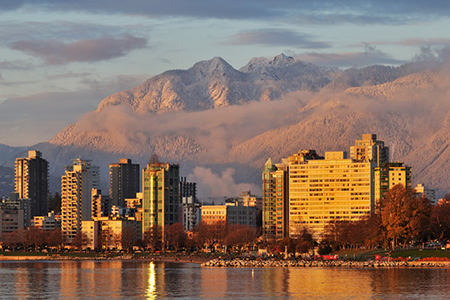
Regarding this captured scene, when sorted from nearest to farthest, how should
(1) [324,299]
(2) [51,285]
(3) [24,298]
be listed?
(1) [324,299], (3) [24,298], (2) [51,285]

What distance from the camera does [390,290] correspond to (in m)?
165

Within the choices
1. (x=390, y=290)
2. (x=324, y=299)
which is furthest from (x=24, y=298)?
(x=390, y=290)

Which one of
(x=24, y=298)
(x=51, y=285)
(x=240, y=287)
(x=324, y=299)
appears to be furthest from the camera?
(x=51, y=285)

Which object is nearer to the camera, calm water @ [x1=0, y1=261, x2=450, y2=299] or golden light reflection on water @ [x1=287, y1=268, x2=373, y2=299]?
golden light reflection on water @ [x1=287, y1=268, x2=373, y2=299]

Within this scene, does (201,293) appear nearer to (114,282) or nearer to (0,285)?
(114,282)

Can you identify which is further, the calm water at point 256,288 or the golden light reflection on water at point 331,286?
the calm water at point 256,288

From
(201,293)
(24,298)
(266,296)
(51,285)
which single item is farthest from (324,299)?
(51,285)

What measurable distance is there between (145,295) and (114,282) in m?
33.0

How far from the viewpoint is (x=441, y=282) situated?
17575cm

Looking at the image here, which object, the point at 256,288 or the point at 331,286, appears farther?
the point at 256,288

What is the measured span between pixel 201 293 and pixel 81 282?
40189 millimetres

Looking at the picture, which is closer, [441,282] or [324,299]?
[324,299]

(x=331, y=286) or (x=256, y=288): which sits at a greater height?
(x=331, y=286)

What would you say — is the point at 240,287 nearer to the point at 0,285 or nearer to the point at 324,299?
the point at 324,299
